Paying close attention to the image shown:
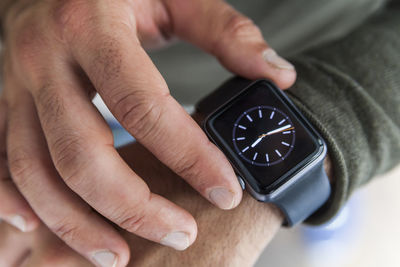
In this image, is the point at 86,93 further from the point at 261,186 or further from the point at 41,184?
the point at 261,186

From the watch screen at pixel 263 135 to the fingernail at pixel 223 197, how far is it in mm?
55

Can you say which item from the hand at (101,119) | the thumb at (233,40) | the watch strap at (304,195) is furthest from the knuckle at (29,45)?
the watch strap at (304,195)

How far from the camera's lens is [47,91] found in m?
0.72

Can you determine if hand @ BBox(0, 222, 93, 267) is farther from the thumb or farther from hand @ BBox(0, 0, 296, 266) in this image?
the thumb

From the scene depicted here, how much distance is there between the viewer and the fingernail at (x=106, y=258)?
714 mm

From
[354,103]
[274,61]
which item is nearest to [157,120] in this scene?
[274,61]

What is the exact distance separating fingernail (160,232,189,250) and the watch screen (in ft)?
0.50

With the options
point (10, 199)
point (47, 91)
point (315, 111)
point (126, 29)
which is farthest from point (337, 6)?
point (10, 199)

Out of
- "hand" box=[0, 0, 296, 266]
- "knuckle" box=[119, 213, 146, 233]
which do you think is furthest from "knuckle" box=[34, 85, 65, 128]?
"knuckle" box=[119, 213, 146, 233]

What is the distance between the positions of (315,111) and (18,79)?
0.62m

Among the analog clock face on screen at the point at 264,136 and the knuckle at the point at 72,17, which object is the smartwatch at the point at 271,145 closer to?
the analog clock face on screen at the point at 264,136

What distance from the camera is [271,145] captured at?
70 centimetres

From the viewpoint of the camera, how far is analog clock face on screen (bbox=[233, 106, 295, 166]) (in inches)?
27.2

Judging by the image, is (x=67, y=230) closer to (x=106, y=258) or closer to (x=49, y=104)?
(x=106, y=258)
